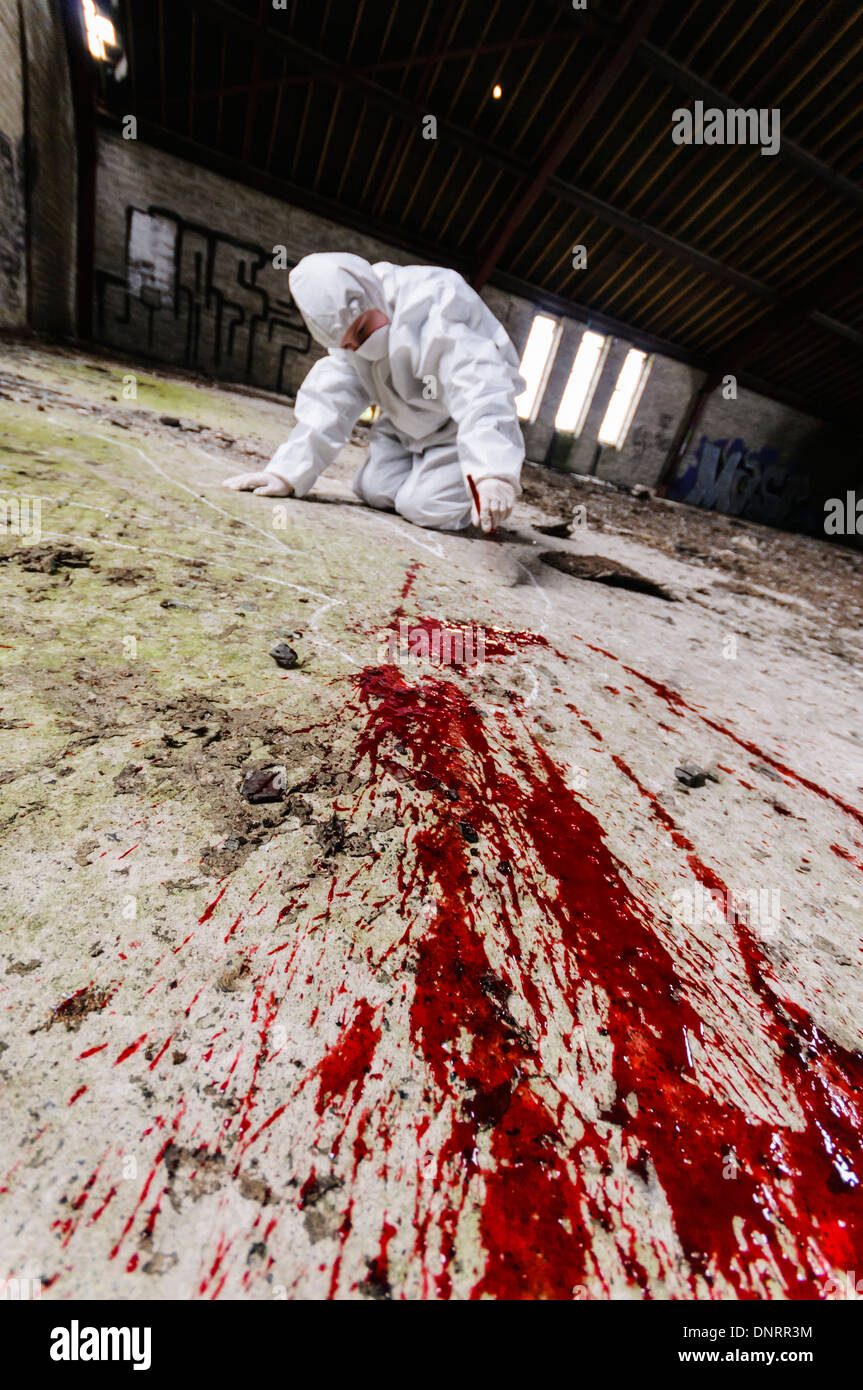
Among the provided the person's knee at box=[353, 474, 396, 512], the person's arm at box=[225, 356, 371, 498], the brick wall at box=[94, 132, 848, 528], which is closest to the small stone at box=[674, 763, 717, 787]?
the person's arm at box=[225, 356, 371, 498]

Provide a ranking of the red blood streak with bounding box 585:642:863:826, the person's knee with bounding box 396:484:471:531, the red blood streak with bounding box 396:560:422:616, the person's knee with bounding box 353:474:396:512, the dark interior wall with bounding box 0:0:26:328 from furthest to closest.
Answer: the dark interior wall with bounding box 0:0:26:328 → the person's knee with bounding box 353:474:396:512 → the person's knee with bounding box 396:484:471:531 → the red blood streak with bounding box 396:560:422:616 → the red blood streak with bounding box 585:642:863:826

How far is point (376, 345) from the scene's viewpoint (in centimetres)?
207

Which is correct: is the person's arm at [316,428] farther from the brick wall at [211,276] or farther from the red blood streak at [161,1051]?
the brick wall at [211,276]

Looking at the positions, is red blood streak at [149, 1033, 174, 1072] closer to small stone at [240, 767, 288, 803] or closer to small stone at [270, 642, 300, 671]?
small stone at [240, 767, 288, 803]

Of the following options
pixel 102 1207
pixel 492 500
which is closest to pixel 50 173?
pixel 492 500

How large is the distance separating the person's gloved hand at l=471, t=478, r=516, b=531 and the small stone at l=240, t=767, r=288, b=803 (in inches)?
55.5

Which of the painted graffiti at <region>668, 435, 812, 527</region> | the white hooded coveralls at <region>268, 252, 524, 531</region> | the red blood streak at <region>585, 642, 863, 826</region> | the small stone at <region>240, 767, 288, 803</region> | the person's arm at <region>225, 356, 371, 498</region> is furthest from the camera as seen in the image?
the painted graffiti at <region>668, 435, 812, 527</region>

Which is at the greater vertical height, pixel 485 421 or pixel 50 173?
pixel 50 173

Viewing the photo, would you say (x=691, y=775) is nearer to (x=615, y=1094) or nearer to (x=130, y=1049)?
(x=615, y=1094)

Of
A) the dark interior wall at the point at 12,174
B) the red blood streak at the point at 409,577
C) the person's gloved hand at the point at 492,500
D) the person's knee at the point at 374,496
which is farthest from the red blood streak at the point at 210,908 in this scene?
the dark interior wall at the point at 12,174

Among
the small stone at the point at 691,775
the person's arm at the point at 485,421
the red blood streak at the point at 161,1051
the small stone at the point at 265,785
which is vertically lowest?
the red blood streak at the point at 161,1051

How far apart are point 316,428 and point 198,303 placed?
269 inches

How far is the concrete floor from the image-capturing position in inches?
16.2

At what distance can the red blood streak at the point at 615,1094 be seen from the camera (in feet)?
1.45
